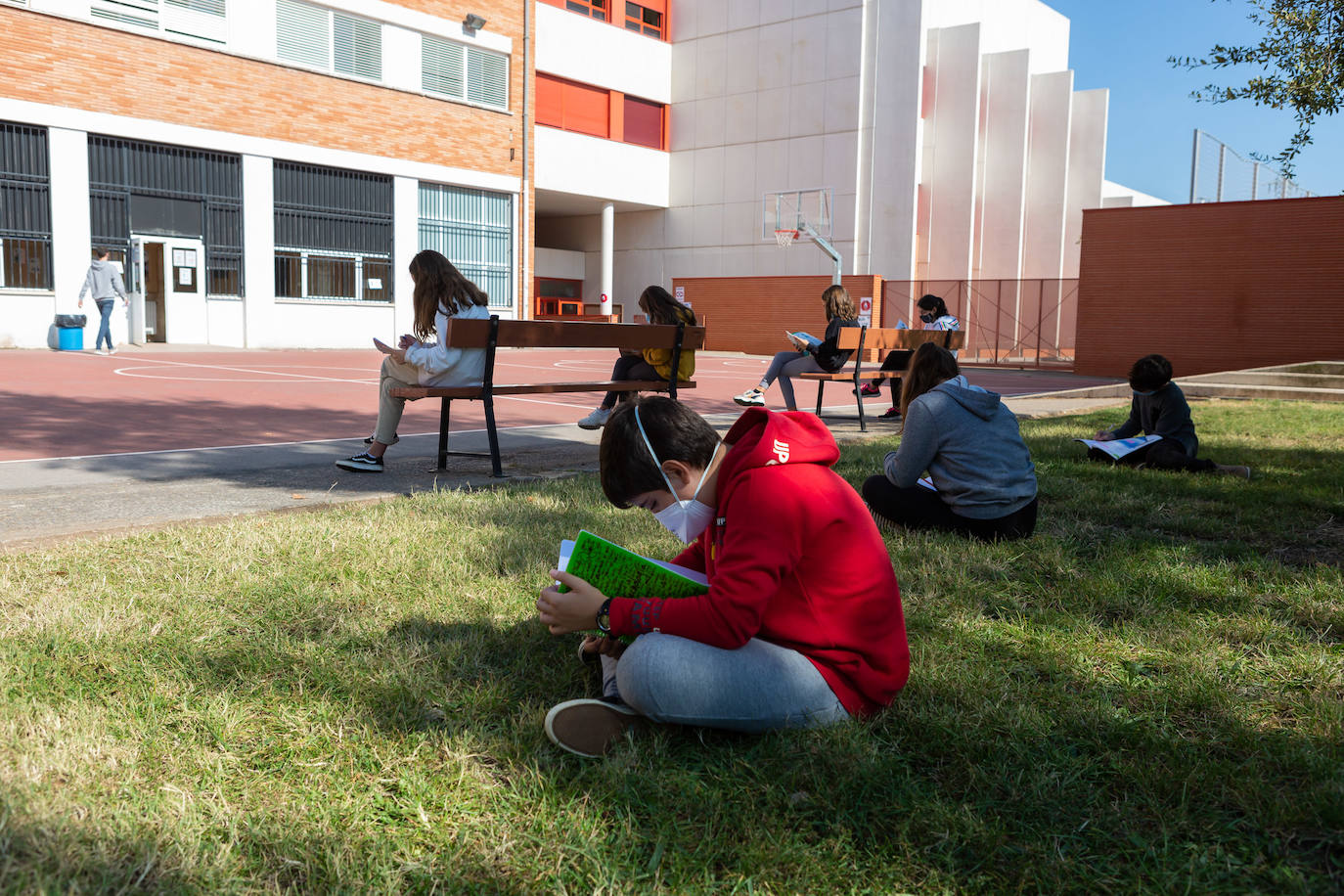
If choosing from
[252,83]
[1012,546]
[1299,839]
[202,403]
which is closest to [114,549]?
[1012,546]

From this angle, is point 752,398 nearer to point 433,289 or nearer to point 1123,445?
point 1123,445

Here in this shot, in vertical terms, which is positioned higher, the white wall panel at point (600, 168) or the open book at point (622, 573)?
the white wall panel at point (600, 168)

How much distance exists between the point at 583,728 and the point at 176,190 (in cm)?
2449

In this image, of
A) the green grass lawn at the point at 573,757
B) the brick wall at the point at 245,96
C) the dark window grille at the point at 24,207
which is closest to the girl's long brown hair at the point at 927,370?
the green grass lawn at the point at 573,757

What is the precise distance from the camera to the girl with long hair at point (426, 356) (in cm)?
615

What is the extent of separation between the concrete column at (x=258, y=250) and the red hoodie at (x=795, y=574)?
2465 centimetres

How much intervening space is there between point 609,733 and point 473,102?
29612mm

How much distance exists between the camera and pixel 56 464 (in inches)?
244

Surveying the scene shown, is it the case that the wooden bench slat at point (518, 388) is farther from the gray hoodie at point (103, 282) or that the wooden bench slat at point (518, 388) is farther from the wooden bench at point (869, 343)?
the gray hoodie at point (103, 282)

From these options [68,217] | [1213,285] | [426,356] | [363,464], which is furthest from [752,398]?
[68,217]

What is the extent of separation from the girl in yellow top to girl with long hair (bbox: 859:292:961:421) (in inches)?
101

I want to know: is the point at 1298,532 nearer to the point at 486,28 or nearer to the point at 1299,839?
the point at 1299,839

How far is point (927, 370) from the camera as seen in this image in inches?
188

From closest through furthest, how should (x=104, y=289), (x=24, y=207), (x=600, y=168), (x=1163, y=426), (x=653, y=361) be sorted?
(x=1163, y=426) → (x=653, y=361) → (x=104, y=289) → (x=24, y=207) → (x=600, y=168)
